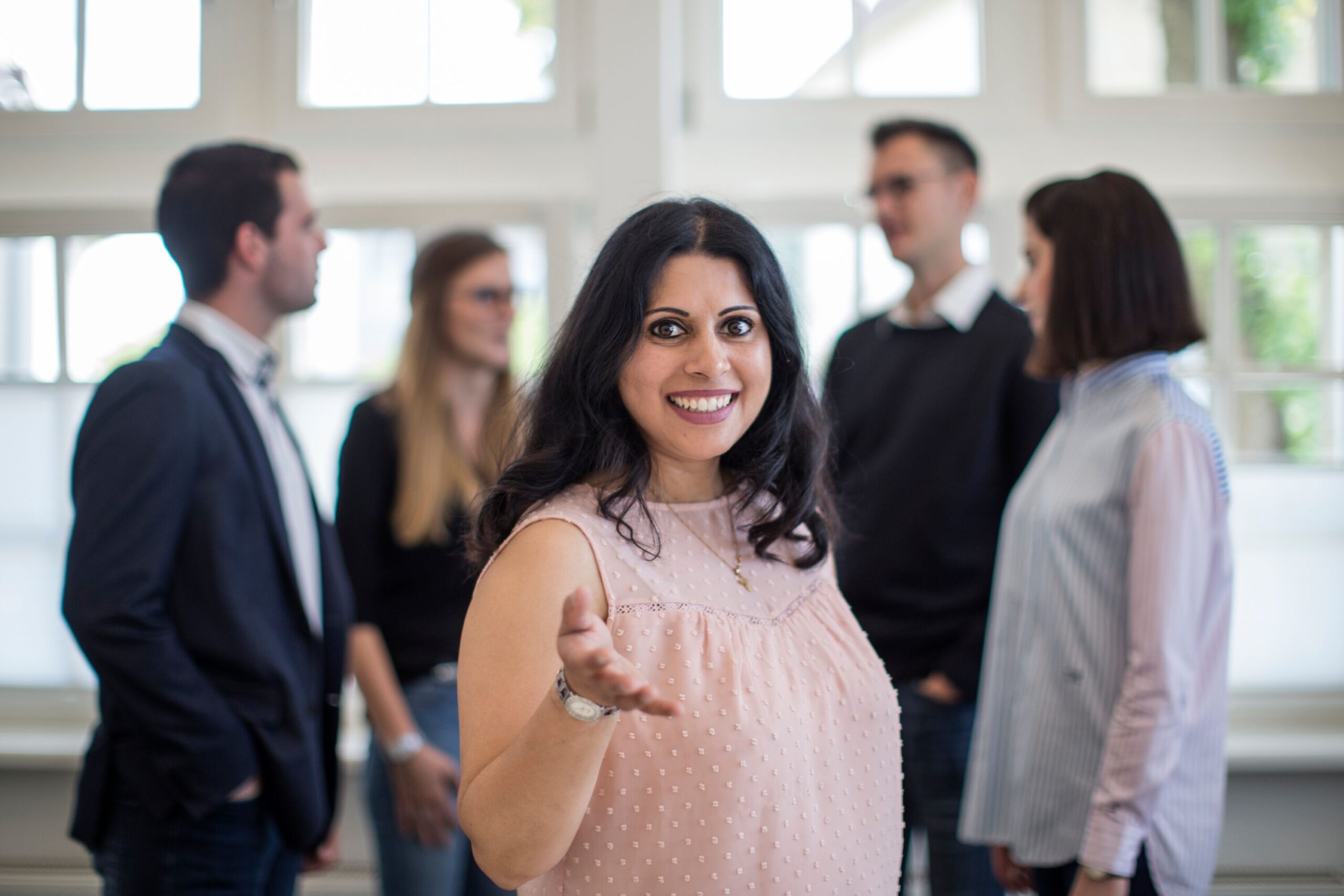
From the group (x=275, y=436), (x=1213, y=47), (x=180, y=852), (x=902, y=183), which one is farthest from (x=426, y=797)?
(x=1213, y=47)

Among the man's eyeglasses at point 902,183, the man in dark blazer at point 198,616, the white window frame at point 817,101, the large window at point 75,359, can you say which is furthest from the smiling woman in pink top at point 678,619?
the white window frame at point 817,101

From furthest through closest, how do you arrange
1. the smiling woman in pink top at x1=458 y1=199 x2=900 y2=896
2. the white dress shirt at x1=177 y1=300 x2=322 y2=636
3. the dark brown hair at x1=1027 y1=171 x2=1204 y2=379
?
the white dress shirt at x1=177 y1=300 x2=322 y2=636
the dark brown hair at x1=1027 y1=171 x2=1204 y2=379
the smiling woman in pink top at x1=458 y1=199 x2=900 y2=896

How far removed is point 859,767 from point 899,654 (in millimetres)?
1033

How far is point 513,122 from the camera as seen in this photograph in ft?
9.80

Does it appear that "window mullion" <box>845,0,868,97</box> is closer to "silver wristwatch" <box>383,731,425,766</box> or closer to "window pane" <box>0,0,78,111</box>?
"silver wristwatch" <box>383,731,425,766</box>

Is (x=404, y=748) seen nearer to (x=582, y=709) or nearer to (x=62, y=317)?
(x=582, y=709)

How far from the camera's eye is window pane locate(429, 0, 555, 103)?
3.02m

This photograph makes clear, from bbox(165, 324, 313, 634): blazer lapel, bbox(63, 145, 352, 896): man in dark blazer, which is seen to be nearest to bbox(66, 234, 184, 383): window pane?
bbox(63, 145, 352, 896): man in dark blazer

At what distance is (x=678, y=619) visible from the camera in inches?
43.9

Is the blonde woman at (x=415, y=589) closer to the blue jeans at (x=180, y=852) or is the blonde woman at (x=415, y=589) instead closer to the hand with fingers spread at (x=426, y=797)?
the hand with fingers spread at (x=426, y=797)

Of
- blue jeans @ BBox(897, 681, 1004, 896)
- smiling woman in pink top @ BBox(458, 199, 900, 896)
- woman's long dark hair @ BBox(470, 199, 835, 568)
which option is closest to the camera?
smiling woman in pink top @ BBox(458, 199, 900, 896)

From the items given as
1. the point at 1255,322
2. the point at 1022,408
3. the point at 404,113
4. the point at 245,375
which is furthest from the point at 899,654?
the point at 404,113

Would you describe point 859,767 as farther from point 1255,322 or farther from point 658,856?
point 1255,322

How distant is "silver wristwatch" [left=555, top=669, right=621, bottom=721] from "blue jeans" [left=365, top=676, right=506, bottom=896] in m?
1.38
